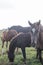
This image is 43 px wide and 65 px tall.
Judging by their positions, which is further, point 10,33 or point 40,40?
point 10,33

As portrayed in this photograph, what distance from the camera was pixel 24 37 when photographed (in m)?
11.1

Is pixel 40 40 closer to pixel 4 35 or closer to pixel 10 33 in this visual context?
pixel 10 33

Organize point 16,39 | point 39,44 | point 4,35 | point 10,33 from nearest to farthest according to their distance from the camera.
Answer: point 39,44 → point 16,39 → point 10,33 → point 4,35

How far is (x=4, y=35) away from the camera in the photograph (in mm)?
15453

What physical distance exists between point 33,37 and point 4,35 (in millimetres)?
6556

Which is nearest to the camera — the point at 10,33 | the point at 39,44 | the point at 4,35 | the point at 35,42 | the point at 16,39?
the point at 35,42

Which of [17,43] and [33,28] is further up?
[33,28]

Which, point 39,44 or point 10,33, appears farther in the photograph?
point 10,33

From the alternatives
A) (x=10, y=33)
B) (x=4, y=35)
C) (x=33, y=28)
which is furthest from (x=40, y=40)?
(x=4, y=35)

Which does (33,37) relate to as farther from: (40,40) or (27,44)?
(27,44)

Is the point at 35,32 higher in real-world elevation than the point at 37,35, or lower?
higher

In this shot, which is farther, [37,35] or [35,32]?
[37,35]

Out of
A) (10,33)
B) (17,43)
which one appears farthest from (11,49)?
(10,33)

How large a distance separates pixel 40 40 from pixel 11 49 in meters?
1.38
